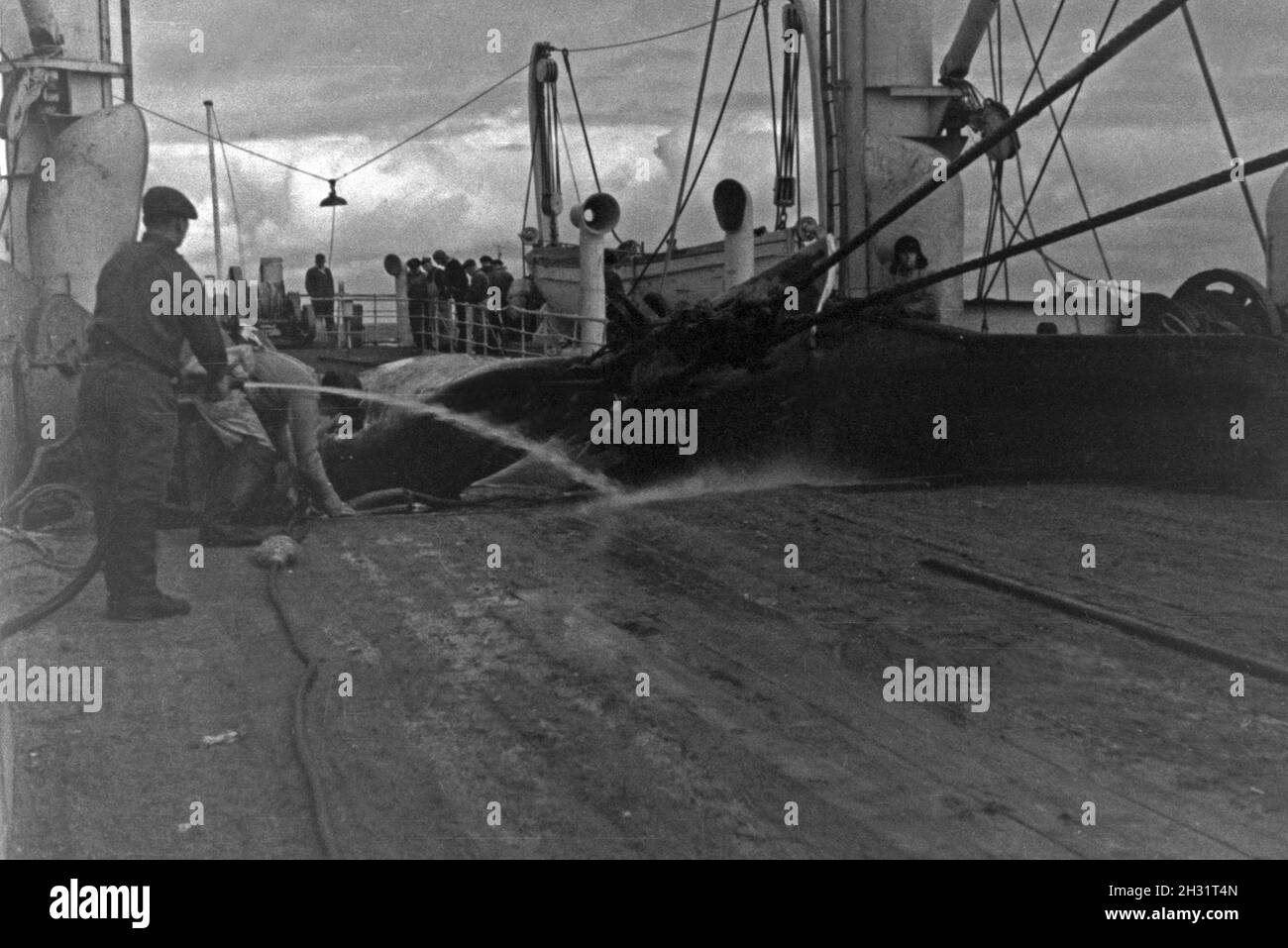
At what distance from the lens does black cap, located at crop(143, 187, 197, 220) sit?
577cm

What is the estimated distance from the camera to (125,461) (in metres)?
5.58

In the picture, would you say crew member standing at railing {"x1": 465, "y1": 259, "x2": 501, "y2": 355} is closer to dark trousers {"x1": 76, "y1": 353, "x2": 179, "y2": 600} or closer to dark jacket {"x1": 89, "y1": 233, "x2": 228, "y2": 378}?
dark jacket {"x1": 89, "y1": 233, "x2": 228, "y2": 378}

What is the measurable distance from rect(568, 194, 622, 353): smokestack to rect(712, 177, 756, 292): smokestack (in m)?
Result: 1.29

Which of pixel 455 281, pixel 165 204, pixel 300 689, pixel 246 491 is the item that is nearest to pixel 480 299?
pixel 455 281

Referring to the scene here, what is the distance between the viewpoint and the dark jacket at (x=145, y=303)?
18.6ft

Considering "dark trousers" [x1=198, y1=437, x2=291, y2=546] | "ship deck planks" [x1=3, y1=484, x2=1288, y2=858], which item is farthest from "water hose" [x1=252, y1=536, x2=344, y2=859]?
"dark trousers" [x1=198, y1=437, x2=291, y2=546]

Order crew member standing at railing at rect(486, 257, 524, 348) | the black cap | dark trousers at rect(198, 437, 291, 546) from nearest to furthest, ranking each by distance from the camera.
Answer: the black cap, dark trousers at rect(198, 437, 291, 546), crew member standing at railing at rect(486, 257, 524, 348)

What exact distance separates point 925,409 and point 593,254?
4798 mm

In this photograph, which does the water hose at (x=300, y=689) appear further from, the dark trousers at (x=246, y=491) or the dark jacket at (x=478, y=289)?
the dark jacket at (x=478, y=289)

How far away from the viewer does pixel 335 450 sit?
9.05 meters

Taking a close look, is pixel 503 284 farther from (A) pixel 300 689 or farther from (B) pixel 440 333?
(A) pixel 300 689

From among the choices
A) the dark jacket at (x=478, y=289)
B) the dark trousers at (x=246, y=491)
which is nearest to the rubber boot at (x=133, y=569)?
the dark trousers at (x=246, y=491)
